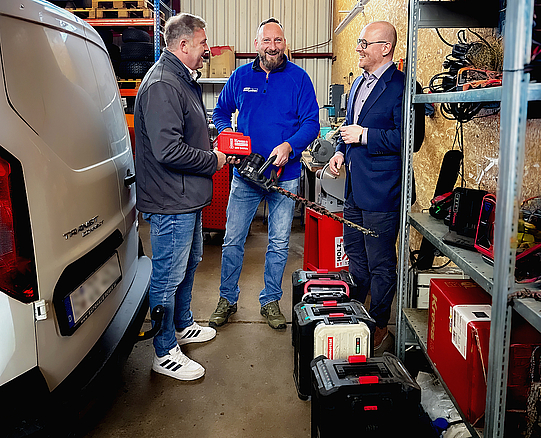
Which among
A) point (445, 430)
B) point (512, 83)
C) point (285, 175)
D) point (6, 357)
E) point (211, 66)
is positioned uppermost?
point (211, 66)

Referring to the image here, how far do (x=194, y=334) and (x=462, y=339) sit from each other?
1.66 m

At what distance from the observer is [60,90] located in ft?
5.08

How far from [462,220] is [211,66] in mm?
7275

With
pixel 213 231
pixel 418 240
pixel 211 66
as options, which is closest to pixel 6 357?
pixel 418 240

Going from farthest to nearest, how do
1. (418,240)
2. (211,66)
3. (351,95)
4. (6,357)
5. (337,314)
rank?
(211,66), (418,240), (351,95), (337,314), (6,357)

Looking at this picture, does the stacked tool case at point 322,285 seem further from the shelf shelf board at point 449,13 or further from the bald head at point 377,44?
the shelf shelf board at point 449,13

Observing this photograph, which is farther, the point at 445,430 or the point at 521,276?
the point at 445,430

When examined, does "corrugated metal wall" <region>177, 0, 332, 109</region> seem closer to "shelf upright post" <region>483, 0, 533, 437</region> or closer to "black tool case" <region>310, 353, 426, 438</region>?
"black tool case" <region>310, 353, 426, 438</region>

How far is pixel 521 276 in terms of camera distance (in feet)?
4.58

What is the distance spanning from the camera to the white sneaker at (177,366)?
7.84 feet

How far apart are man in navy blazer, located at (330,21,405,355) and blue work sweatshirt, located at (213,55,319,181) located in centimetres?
38

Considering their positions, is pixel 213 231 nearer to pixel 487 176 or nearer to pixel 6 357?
pixel 487 176

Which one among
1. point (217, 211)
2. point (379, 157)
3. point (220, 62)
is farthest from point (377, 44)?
point (220, 62)

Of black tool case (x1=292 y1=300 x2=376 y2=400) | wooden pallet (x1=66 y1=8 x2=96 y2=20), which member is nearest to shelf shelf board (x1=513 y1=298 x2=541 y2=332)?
black tool case (x1=292 y1=300 x2=376 y2=400)
